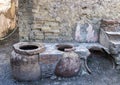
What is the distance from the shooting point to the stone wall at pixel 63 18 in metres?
4.34

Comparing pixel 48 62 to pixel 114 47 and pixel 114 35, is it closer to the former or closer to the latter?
pixel 114 47

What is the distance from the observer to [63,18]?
4.41 meters

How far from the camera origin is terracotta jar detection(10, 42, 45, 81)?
366 centimetres

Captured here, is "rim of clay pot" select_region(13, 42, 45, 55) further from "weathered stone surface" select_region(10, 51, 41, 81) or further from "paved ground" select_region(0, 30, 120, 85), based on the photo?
"paved ground" select_region(0, 30, 120, 85)

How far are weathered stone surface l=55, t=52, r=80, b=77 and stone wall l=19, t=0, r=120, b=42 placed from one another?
0.76 metres

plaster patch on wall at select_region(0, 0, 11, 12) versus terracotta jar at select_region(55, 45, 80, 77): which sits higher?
→ plaster patch on wall at select_region(0, 0, 11, 12)

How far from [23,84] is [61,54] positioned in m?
0.81

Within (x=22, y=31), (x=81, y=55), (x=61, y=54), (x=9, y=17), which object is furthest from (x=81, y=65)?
(x=9, y=17)

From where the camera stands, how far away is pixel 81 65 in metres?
3.99

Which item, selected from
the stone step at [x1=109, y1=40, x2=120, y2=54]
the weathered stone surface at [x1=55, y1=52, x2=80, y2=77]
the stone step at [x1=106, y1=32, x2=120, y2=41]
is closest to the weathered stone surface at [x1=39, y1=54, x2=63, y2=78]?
the weathered stone surface at [x1=55, y1=52, x2=80, y2=77]

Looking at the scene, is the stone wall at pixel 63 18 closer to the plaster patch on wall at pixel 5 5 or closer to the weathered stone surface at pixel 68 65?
the weathered stone surface at pixel 68 65

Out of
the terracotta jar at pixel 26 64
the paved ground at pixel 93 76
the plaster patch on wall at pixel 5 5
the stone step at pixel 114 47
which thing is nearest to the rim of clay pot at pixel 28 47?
the terracotta jar at pixel 26 64

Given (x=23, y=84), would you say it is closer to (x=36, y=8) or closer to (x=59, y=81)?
(x=59, y=81)

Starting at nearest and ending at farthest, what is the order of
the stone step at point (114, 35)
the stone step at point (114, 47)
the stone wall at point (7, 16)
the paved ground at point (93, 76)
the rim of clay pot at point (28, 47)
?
the rim of clay pot at point (28, 47)
the paved ground at point (93, 76)
the stone step at point (114, 47)
the stone step at point (114, 35)
the stone wall at point (7, 16)
